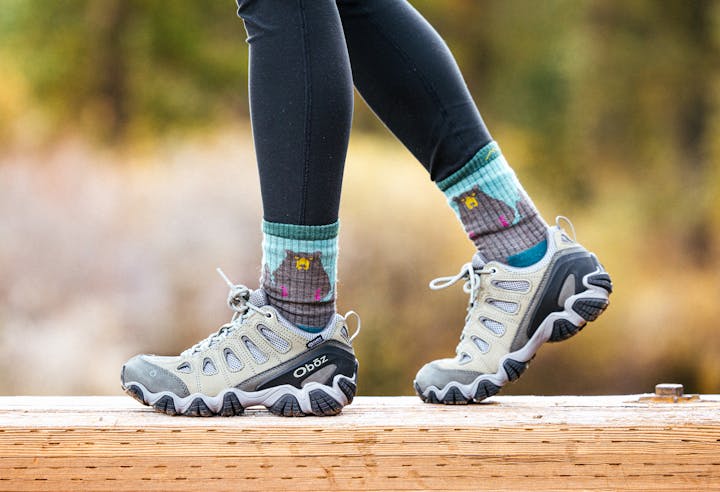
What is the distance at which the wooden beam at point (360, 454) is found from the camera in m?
0.91

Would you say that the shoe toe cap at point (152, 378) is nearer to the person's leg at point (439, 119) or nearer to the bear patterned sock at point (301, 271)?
the bear patterned sock at point (301, 271)

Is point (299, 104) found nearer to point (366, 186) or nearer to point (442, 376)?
point (442, 376)

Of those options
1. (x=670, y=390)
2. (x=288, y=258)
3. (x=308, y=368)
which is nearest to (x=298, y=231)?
(x=288, y=258)

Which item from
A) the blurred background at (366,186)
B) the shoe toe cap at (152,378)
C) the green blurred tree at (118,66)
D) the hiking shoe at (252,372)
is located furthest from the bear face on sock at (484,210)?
the green blurred tree at (118,66)

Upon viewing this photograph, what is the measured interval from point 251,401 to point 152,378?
11cm

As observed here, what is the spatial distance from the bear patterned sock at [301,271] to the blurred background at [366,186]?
2604 millimetres

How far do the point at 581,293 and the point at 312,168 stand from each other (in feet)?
1.17

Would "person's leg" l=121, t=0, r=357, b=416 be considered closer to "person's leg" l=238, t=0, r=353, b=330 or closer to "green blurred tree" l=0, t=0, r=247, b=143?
"person's leg" l=238, t=0, r=353, b=330

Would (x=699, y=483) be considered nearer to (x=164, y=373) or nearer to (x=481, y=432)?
(x=481, y=432)

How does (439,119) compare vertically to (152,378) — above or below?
above

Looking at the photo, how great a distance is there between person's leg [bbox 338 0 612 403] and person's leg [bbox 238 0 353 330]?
0.14 metres

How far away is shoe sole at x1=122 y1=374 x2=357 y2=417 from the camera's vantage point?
3.35 feet

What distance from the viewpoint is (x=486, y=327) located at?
115 centimetres

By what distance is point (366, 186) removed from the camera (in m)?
4.14
